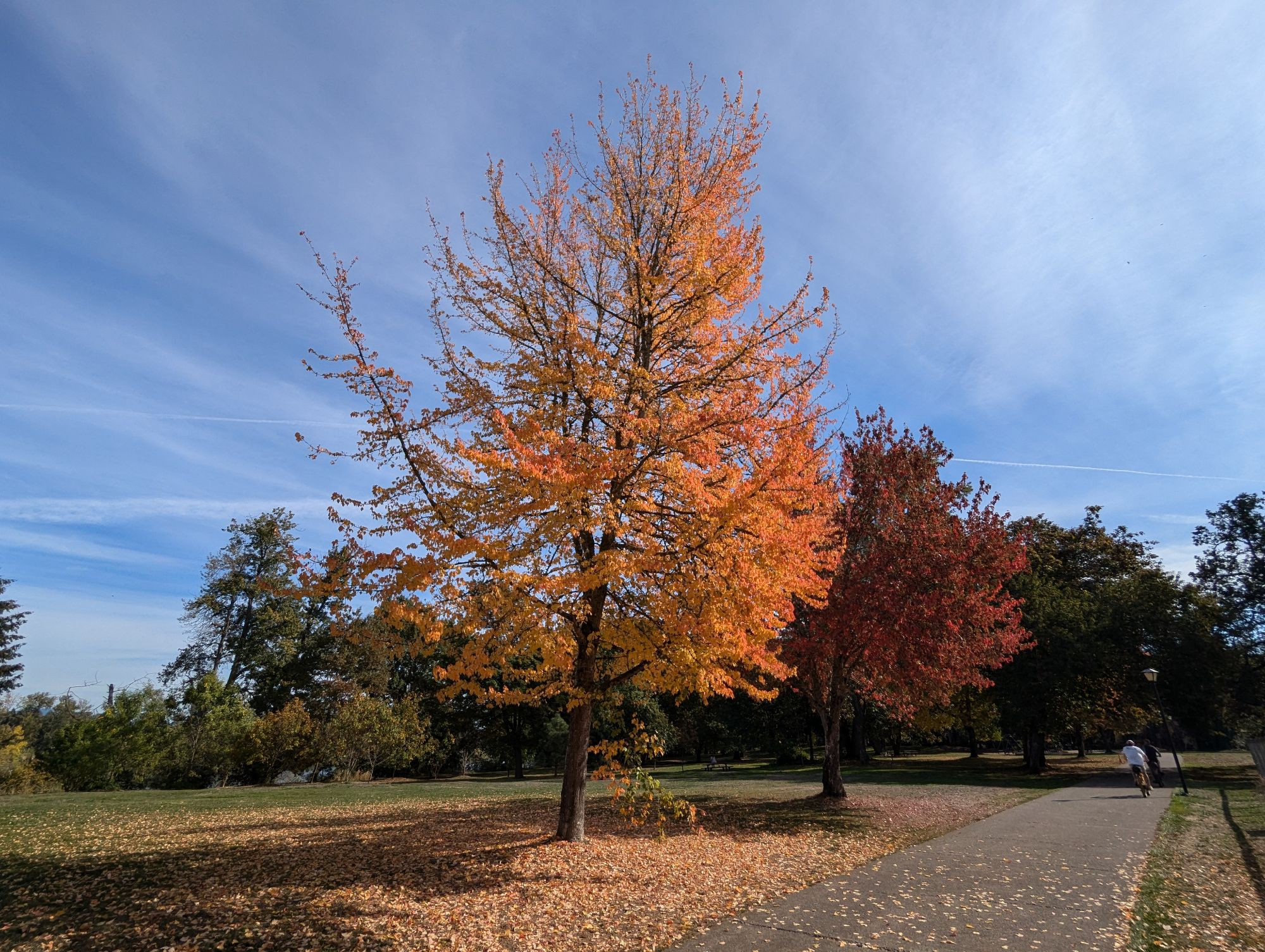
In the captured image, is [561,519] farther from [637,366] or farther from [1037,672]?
[1037,672]

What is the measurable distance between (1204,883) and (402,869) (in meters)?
10.3

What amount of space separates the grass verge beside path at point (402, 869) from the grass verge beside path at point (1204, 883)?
3351 mm

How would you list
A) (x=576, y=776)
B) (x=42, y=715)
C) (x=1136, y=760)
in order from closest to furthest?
(x=576, y=776) → (x=1136, y=760) → (x=42, y=715)

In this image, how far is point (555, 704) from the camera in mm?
38844

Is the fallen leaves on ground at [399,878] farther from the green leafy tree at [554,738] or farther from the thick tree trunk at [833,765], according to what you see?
the green leafy tree at [554,738]

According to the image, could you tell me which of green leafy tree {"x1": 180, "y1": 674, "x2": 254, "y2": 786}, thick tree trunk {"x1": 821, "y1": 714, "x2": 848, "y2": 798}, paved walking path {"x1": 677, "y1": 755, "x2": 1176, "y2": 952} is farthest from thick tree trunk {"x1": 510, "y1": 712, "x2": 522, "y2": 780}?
paved walking path {"x1": 677, "y1": 755, "x2": 1176, "y2": 952}

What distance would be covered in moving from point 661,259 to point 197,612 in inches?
1709

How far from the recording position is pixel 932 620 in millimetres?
14711

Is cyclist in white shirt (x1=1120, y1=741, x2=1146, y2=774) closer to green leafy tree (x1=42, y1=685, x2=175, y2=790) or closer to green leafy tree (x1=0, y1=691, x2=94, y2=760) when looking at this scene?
green leafy tree (x1=42, y1=685, x2=175, y2=790)

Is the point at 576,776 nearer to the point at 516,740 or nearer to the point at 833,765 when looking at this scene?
the point at 833,765

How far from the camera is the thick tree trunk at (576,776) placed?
955 centimetres

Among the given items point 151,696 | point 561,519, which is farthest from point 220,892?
point 151,696

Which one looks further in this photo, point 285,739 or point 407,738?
point 407,738

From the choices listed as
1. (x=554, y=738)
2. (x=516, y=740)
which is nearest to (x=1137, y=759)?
(x=516, y=740)
